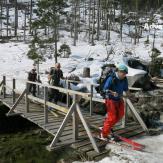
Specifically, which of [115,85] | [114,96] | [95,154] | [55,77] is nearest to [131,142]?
[95,154]

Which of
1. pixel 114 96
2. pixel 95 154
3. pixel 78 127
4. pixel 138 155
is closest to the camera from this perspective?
pixel 138 155

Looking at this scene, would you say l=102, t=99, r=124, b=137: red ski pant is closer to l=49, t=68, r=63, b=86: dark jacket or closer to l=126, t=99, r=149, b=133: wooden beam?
l=126, t=99, r=149, b=133: wooden beam

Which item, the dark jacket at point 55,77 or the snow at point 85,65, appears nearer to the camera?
the snow at point 85,65

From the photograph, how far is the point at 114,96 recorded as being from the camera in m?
7.14

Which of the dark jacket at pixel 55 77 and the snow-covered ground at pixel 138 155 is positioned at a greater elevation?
the dark jacket at pixel 55 77

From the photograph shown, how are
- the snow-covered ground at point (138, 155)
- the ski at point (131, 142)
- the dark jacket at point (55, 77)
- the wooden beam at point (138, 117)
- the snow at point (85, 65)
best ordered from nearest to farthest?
the snow-covered ground at point (138, 155) → the snow at point (85, 65) → the ski at point (131, 142) → the wooden beam at point (138, 117) → the dark jacket at point (55, 77)

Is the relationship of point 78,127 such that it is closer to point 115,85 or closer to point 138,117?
point 138,117

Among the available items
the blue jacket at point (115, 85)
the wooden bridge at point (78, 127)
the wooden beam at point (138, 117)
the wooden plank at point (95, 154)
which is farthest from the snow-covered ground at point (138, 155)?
the blue jacket at point (115, 85)

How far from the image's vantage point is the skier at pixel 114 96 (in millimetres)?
7062

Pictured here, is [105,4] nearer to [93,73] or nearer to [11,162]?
[93,73]

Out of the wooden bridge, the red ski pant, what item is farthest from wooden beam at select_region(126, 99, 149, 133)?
the red ski pant

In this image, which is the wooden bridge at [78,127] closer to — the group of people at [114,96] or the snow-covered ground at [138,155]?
the snow-covered ground at [138,155]

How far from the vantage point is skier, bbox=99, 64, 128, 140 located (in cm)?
706

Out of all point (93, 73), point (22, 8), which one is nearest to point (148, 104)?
point (93, 73)
